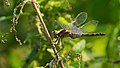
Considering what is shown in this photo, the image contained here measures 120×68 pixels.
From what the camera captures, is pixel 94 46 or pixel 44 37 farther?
pixel 94 46

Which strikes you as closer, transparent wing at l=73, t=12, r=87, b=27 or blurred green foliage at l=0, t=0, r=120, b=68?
transparent wing at l=73, t=12, r=87, b=27

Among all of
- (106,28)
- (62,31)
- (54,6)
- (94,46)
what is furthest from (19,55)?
(62,31)

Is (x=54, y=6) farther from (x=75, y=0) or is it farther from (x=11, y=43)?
(x=11, y=43)

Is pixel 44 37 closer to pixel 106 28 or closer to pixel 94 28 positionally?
pixel 94 28

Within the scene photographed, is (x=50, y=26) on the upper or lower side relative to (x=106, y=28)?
upper

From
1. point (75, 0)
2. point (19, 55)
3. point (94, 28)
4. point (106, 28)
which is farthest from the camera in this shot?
point (19, 55)

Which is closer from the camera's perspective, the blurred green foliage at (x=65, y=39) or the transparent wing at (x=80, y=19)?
the transparent wing at (x=80, y=19)

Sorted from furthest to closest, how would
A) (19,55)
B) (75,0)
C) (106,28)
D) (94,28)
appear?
1. (19,55)
2. (75,0)
3. (106,28)
4. (94,28)
